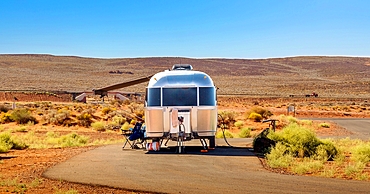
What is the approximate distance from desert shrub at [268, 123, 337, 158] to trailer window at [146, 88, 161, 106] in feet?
13.0

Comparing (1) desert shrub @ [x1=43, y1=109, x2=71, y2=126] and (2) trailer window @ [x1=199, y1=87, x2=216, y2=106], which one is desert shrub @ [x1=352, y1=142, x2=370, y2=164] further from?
(1) desert shrub @ [x1=43, y1=109, x2=71, y2=126]

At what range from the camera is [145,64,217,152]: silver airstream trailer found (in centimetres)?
1620

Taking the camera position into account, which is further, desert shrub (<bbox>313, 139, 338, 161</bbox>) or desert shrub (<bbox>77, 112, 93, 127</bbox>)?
desert shrub (<bbox>77, 112, 93, 127</bbox>)

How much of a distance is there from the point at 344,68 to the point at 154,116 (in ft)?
411

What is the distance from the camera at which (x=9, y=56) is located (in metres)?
140

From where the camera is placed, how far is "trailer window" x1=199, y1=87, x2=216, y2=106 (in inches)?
647

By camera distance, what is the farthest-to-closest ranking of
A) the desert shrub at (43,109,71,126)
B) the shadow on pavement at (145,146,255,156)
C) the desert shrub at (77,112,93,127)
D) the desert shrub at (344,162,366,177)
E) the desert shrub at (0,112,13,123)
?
1. the desert shrub at (0,112,13,123)
2. the desert shrub at (43,109,71,126)
3. the desert shrub at (77,112,93,127)
4. the shadow on pavement at (145,146,255,156)
5. the desert shrub at (344,162,366,177)

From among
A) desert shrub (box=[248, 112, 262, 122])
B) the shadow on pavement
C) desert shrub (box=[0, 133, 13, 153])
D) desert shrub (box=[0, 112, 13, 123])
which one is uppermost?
desert shrub (box=[0, 133, 13, 153])

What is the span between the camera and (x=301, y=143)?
1580 centimetres

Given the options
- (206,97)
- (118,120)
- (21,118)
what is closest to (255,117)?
(118,120)

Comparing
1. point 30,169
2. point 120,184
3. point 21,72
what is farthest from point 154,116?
point 21,72

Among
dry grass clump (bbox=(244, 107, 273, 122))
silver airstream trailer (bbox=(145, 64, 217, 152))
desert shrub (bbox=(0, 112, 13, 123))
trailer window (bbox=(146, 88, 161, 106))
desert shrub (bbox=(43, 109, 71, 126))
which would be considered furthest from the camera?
dry grass clump (bbox=(244, 107, 273, 122))

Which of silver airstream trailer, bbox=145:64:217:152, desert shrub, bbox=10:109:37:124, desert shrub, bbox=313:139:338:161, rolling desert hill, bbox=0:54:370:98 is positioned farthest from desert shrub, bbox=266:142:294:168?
rolling desert hill, bbox=0:54:370:98

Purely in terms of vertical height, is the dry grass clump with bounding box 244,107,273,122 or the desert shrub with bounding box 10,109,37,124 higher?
the desert shrub with bounding box 10,109,37,124
